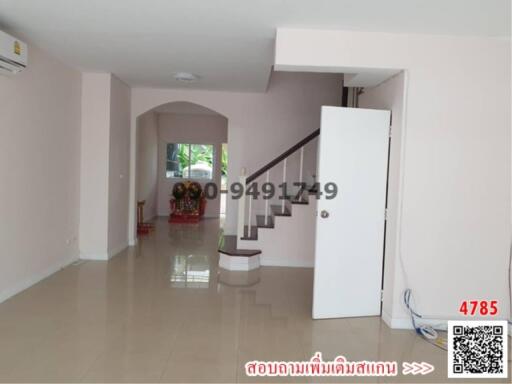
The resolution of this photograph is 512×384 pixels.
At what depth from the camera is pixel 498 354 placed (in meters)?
3.14

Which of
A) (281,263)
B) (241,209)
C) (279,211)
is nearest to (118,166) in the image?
(241,209)

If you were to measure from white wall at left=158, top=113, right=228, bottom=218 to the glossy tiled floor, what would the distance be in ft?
19.1

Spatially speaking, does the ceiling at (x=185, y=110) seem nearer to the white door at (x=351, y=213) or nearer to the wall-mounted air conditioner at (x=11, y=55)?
the wall-mounted air conditioner at (x=11, y=55)

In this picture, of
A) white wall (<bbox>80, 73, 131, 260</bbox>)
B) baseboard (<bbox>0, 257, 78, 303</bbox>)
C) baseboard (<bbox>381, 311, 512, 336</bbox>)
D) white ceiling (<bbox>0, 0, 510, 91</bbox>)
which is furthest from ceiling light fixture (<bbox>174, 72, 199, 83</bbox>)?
baseboard (<bbox>381, 311, 512, 336</bbox>)

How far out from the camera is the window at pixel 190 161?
10945 mm

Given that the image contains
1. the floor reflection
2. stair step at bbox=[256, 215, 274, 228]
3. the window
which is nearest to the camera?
the floor reflection

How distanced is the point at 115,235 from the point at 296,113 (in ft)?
12.2

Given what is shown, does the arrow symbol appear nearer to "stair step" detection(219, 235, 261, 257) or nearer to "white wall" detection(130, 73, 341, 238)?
"stair step" detection(219, 235, 261, 257)

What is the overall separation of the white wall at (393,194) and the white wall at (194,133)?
23.6 feet

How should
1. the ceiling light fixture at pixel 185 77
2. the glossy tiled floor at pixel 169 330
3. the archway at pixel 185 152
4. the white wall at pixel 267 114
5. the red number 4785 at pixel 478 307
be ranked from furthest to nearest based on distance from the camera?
the archway at pixel 185 152 < the white wall at pixel 267 114 < the ceiling light fixture at pixel 185 77 < the red number 4785 at pixel 478 307 < the glossy tiled floor at pixel 169 330

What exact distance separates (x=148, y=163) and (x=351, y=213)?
7.01m

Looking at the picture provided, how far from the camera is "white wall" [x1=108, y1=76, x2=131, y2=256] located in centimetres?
595

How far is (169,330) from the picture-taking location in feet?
11.4

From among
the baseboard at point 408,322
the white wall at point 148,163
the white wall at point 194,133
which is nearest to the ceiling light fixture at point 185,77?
the white wall at point 148,163
